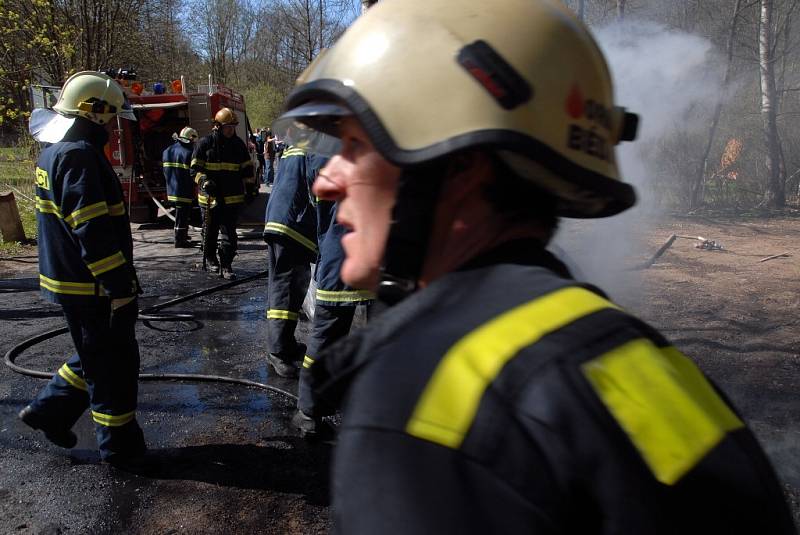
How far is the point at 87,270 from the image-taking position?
3.42 meters

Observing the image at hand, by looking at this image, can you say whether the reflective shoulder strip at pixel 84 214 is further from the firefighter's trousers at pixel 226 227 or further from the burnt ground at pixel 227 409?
the firefighter's trousers at pixel 226 227

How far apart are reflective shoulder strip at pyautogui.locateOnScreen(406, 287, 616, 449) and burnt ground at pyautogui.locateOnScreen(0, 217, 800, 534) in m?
2.66

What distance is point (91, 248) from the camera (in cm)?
328

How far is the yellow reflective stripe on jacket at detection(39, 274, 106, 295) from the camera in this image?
3371 millimetres

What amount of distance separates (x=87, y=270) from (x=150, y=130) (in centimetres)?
1023

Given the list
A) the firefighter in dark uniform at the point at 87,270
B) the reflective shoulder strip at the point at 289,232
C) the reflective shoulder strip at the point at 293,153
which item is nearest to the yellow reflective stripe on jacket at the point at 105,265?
the firefighter in dark uniform at the point at 87,270

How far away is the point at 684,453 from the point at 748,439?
0.52 ft

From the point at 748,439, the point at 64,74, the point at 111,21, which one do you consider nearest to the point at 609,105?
the point at 748,439

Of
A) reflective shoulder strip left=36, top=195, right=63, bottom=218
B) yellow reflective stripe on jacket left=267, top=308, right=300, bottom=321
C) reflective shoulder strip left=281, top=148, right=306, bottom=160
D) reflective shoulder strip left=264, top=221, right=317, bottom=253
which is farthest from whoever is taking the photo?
yellow reflective stripe on jacket left=267, top=308, right=300, bottom=321

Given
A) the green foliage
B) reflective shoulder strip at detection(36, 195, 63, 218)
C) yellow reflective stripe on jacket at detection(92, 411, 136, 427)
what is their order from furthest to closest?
the green foliage, yellow reflective stripe on jacket at detection(92, 411, 136, 427), reflective shoulder strip at detection(36, 195, 63, 218)

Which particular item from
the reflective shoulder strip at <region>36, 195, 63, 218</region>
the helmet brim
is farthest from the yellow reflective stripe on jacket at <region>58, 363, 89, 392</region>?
the helmet brim

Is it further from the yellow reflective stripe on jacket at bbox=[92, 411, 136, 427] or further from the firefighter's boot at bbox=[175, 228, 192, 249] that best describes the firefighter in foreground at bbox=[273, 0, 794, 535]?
the firefighter's boot at bbox=[175, 228, 192, 249]

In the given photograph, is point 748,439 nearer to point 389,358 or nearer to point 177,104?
point 389,358

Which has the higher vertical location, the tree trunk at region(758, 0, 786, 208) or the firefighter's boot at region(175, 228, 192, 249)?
the tree trunk at region(758, 0, 786, 208)
